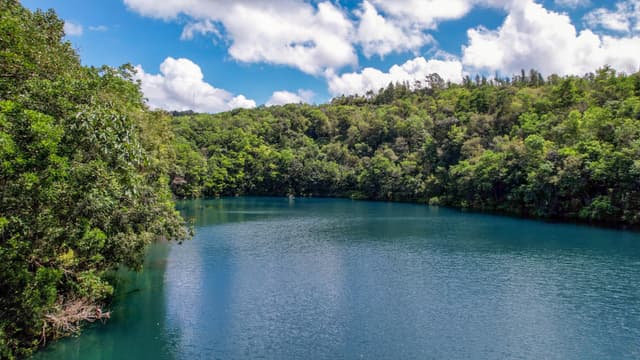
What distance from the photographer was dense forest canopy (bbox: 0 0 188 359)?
51.0ft

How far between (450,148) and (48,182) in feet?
293

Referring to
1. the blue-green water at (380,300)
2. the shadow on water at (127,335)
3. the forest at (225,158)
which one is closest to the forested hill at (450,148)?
the forest at (225,158)

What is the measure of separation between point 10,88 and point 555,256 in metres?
39.9

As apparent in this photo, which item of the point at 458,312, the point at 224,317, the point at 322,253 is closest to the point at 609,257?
the point at 458,312

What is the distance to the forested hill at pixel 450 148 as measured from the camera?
6178 centimetres

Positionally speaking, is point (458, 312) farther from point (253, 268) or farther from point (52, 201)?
point (52, 201)

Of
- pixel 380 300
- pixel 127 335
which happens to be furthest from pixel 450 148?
pixel 127 335

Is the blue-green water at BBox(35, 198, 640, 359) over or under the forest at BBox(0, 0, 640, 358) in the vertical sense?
under

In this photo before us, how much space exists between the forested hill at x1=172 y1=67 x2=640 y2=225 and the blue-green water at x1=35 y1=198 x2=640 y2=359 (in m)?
12.5

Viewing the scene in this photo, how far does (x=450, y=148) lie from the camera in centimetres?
9731

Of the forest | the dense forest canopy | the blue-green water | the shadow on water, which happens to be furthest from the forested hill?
the dense forest canopy

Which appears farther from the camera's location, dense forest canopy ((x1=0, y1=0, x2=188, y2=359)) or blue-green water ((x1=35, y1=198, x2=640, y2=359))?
blue-green water ((x1=35, y1=198, x2=640, y2=359))

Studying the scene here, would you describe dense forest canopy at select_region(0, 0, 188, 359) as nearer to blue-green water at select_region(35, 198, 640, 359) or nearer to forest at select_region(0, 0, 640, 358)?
forest at select_region(0, 0, 640, 358)

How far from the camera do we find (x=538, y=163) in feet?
225
